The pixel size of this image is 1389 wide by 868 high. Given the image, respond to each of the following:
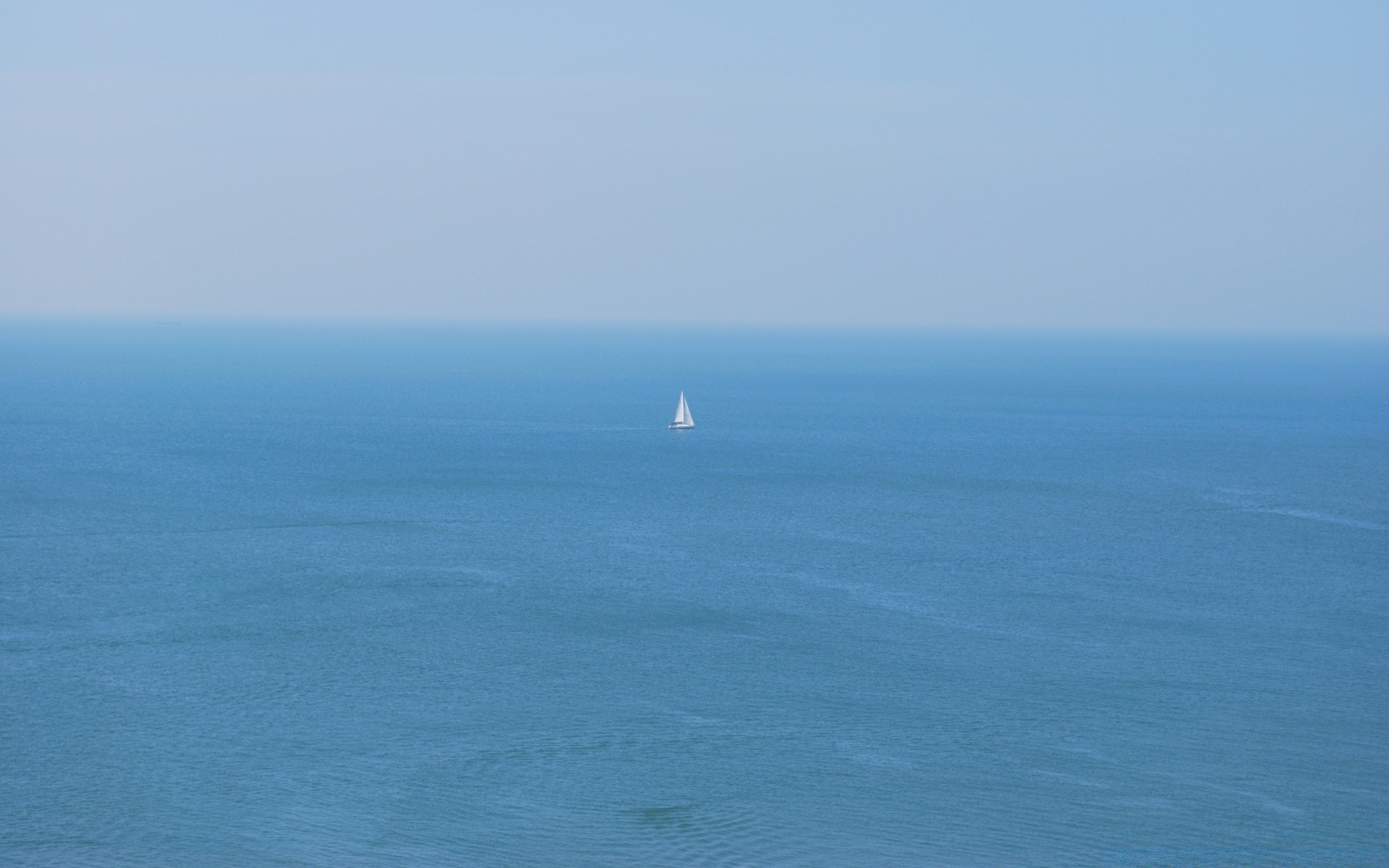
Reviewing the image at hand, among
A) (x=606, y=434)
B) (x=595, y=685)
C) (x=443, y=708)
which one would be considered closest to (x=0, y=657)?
(x=443, y=708)

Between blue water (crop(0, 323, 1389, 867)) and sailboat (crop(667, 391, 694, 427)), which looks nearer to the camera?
blue water (crop(0, 323, 1389, 867))

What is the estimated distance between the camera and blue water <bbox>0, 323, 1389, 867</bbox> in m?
36.8

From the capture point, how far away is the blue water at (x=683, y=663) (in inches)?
1449

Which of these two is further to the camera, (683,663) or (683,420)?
(683,420)

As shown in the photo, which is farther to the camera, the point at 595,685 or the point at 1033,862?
the point at 595,685

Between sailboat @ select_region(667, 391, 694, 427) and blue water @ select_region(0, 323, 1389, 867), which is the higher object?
sailboat @ select_region(667, 391, 694, 427)

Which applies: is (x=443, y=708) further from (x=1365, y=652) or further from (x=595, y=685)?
Result: (x=1365, y=652)

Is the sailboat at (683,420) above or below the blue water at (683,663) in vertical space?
above

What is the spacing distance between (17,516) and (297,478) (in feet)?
62.6

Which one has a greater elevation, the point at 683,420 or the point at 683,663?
the point at 683,420

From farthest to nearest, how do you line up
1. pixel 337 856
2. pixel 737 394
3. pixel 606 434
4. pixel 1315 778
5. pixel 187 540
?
pixel 737 394 → pixel 606 434 → pixel 187 540 → pixel 1315 778 → pixel 337 856

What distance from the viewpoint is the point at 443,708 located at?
4503cm

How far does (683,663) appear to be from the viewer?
164 feet

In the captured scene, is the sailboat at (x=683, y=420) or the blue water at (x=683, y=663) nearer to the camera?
the blue water at (x=683, y=663)
